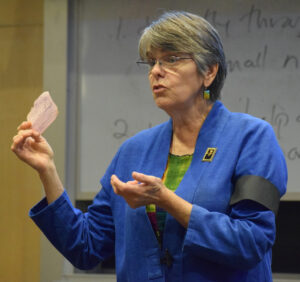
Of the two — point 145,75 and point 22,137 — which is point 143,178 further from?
point 145,75

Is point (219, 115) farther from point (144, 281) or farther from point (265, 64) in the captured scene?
point (265, 64)

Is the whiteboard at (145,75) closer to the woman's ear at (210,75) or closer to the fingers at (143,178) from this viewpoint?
the woman's ear at (210,75)

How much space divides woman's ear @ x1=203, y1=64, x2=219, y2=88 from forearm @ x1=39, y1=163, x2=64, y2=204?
1.43 feet

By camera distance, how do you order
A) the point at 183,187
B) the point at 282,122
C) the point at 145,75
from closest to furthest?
the point at 183,187 → the point at 282,122 → the point at 145,75

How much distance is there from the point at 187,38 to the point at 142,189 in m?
0.41

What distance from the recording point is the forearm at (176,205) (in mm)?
1081

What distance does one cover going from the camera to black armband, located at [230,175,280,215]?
112 cm

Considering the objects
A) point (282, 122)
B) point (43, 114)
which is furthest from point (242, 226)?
point (282, 122)

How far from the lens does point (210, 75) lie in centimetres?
134

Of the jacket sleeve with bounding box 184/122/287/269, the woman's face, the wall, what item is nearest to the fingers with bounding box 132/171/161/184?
the jacket sleeve with bounding box 184/122/287/269

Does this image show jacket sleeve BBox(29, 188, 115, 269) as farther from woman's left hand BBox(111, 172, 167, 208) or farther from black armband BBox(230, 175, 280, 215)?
black armband BBox(230, 175, 280, 215)

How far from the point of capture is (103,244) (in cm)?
138

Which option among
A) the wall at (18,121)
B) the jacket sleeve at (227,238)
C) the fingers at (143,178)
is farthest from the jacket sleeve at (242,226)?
the wall at (18,121)

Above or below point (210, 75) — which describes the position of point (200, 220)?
below
